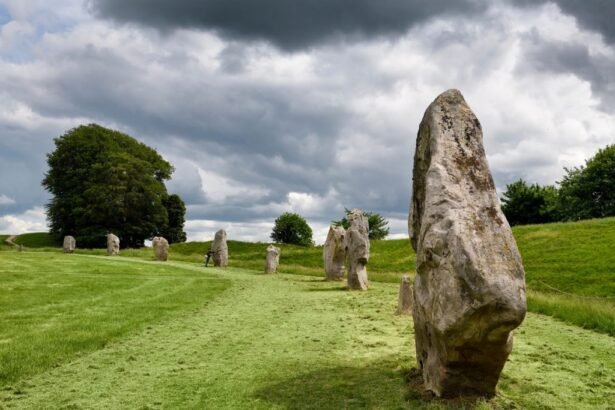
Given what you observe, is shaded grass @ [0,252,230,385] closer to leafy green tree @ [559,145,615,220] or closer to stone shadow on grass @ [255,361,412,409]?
stone shadow on grass @ [255,361,412,409]

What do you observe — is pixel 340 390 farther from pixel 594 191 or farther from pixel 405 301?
pixel 594 191

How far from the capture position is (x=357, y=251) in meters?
23.1

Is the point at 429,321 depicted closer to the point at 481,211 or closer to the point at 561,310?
the point at 481,211

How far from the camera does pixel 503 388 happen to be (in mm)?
7961

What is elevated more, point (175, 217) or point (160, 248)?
point (175, 217)

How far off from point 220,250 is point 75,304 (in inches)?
821

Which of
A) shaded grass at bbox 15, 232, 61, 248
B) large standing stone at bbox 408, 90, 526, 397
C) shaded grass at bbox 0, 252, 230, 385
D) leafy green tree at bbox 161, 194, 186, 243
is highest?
leafy green tree at bbox 161, 194, 186, 243

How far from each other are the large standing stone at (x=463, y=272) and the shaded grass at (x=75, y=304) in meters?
6.89

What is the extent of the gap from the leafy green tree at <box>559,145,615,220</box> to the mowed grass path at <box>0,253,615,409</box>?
47955 millimetres

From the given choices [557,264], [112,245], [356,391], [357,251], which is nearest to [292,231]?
[112,245]

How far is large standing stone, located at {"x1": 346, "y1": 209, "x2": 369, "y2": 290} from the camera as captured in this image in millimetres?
22609

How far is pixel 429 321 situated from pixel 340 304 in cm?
1044

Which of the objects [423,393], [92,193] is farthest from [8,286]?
[92,193]

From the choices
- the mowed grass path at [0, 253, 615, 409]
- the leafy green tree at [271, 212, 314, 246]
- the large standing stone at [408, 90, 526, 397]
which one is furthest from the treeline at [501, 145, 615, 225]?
the large standing stone at [408, 90, 526, 397]
